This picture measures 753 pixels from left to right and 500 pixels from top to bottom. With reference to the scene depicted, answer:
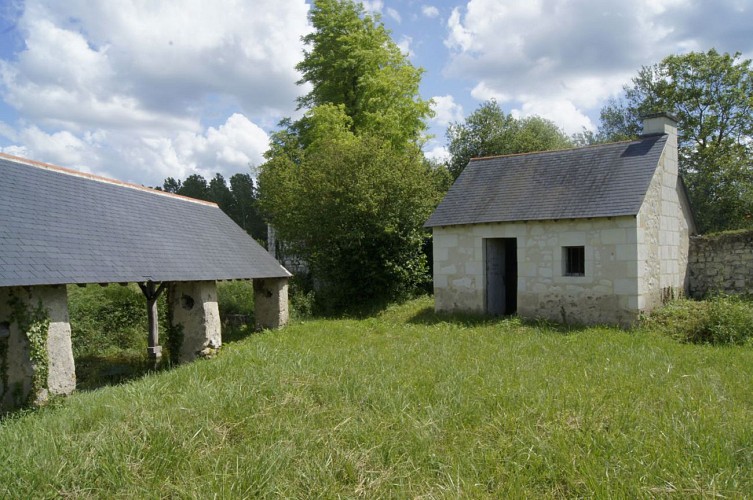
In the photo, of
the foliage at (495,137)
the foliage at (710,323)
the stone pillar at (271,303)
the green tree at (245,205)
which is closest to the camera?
the foliage at (710,323)

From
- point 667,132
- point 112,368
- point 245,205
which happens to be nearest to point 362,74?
point 667,132

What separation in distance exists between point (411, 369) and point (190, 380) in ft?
9.84

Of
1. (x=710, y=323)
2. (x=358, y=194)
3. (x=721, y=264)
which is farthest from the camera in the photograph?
(x=358, y=194)

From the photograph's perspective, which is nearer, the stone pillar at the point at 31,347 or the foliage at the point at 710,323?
the stone pillar at the point at 31,347

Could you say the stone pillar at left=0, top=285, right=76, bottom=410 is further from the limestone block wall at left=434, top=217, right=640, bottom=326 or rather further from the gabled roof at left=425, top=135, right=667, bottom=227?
the limestone block wall at left=434, top=217, right=640, bottom=326

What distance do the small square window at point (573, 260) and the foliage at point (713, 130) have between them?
9264 mm

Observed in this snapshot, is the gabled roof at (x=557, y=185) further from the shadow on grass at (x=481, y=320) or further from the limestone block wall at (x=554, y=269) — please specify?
the shadow on grass at (x=481, y=320)

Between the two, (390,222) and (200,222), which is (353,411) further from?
(390,222)

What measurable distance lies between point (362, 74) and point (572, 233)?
486 inches

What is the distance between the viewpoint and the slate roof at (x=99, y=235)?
7.44 meters

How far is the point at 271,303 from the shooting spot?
13500 millimetres

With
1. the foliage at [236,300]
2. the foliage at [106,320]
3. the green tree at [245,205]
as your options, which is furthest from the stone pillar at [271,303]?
the green tree at [245,205]

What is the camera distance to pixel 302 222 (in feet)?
55.0

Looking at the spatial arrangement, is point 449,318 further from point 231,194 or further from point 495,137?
point 231,194
